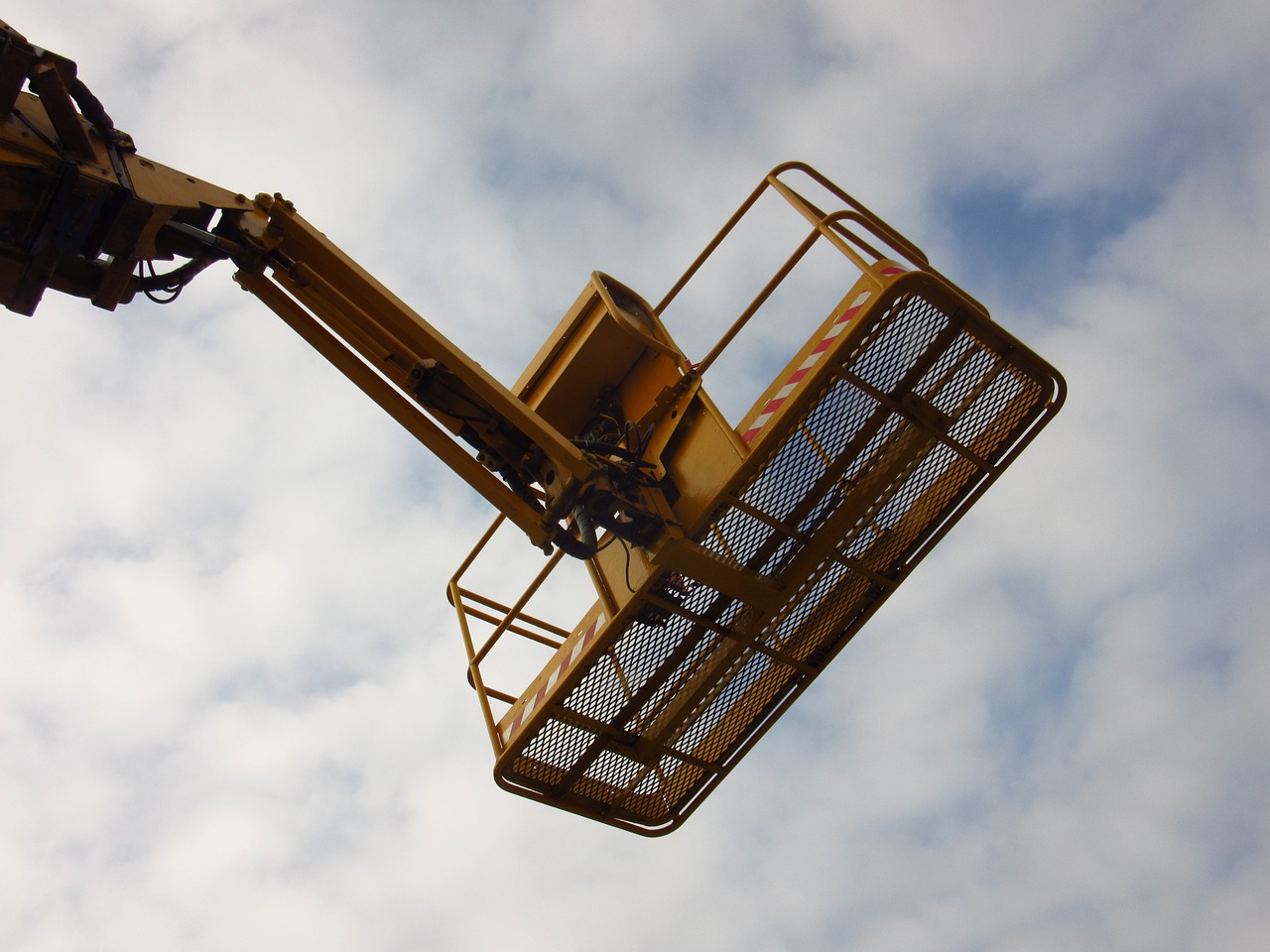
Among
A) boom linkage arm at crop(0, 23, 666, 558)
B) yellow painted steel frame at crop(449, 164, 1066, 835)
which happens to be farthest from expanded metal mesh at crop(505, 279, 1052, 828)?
boom linkage arm at crop(0, 23, 666, 558)

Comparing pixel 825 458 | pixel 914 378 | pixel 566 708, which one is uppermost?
pixel 914 378

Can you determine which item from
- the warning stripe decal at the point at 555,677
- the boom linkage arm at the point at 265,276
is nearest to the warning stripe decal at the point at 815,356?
the boom linkage arm at the point at 265,276

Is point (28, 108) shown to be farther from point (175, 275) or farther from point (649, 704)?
point (649, 704)

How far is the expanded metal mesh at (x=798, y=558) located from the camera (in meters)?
6.45

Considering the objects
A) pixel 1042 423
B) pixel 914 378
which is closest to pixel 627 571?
pixel 914 378

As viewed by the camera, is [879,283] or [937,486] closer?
[879,283]

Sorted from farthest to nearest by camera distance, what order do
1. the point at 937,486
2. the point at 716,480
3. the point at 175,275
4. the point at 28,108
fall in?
the point at 937,486 → the point at 716,480 → the point at 175,275 → the point at 28,108

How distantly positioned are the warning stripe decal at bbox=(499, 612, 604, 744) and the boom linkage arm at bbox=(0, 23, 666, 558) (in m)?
0.62

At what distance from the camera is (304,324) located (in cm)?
670

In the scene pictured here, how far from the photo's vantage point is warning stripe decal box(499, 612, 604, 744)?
705 centimetres

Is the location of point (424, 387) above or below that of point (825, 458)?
below

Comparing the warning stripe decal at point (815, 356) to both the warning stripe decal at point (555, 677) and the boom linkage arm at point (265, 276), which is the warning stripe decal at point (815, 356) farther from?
the warning stripe decal at point (555, 677)

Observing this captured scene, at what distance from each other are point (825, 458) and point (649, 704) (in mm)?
1877

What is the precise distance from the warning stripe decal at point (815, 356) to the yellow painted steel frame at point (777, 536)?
13mm
